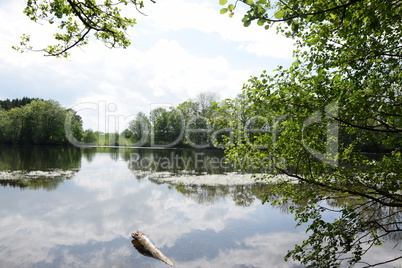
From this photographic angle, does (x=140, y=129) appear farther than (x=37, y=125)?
Yes

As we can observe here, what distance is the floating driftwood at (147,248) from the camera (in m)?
8.68

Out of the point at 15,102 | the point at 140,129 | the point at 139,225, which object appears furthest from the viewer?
the point at 15,102

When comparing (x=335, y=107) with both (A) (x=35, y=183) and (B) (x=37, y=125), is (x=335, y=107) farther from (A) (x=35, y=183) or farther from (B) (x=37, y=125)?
(B) (x=37, y=125)

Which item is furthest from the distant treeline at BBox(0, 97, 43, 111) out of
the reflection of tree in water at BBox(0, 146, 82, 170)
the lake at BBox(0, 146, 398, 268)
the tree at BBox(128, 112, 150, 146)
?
the lake at BBox(0, 146, 398, 268)

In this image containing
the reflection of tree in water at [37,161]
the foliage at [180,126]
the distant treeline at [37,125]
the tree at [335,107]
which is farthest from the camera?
the distant treeline at [37,125]

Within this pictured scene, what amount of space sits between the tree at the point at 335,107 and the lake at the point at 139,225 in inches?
184

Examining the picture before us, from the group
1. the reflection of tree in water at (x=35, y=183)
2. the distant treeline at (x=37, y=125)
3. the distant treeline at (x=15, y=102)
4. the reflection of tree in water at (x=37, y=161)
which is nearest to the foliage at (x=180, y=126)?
the distant treeline at (x=37, y=125)

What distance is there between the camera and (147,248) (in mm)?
9258

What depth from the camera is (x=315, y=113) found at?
169 inches

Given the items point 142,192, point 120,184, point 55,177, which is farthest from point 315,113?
point 55,177

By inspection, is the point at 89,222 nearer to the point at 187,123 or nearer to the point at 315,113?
the point at 315,113

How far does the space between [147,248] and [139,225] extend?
9.44ft

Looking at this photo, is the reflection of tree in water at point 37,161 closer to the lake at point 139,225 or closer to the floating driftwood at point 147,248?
the lake at point 139,225

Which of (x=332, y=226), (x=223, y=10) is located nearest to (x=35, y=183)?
(x=332, y=226)
